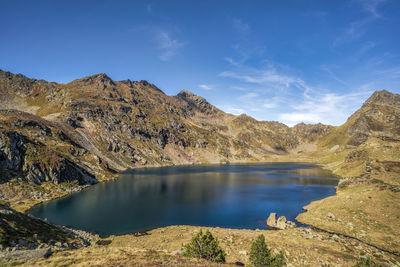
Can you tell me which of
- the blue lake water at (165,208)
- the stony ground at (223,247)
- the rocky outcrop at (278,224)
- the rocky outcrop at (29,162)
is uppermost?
the rocky outcrop at (29,162)

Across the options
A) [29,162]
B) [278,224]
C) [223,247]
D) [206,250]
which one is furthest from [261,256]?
[29,162]

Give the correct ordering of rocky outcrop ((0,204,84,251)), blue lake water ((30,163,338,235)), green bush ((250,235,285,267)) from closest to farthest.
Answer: green bush ((250,235,285,267)), rocky outcrop ((0,204,84,251)), blue lake water ((30,163,338,235))

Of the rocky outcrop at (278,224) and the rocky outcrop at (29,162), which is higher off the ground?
the rocky outcrop at (29,162)

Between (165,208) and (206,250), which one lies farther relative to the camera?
(165,208)

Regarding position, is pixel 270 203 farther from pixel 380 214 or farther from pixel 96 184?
pixel 96 184

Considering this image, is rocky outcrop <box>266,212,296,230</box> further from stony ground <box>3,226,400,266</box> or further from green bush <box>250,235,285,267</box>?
green bush <box>250,235,285,267</box>

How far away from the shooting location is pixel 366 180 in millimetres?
86688

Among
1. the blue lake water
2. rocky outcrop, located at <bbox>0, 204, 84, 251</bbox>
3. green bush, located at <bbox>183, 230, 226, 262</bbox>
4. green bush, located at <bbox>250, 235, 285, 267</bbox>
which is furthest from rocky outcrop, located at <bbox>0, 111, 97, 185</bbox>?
green bush, located at <bbox>250, 235, 285, 267</bbox>

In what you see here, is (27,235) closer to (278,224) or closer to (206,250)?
(206,250)

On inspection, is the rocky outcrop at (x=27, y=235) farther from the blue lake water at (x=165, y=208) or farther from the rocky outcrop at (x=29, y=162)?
the rocky outcrop at (x=29, y=162)

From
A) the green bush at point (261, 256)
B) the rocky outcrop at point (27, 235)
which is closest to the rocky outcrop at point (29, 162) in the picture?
the rocky outcrop at point (27, 235)

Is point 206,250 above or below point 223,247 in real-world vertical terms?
above

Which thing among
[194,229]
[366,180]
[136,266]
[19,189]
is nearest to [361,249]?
[194,229]

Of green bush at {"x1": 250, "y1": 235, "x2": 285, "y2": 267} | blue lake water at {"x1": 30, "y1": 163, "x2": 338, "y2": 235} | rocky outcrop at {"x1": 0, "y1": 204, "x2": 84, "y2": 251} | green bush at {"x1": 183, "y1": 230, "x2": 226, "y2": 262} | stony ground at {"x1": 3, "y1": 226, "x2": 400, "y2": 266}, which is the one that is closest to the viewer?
stony ground at {"x1": 3, "y1": 226, "x2": 400, "y2": 266}
